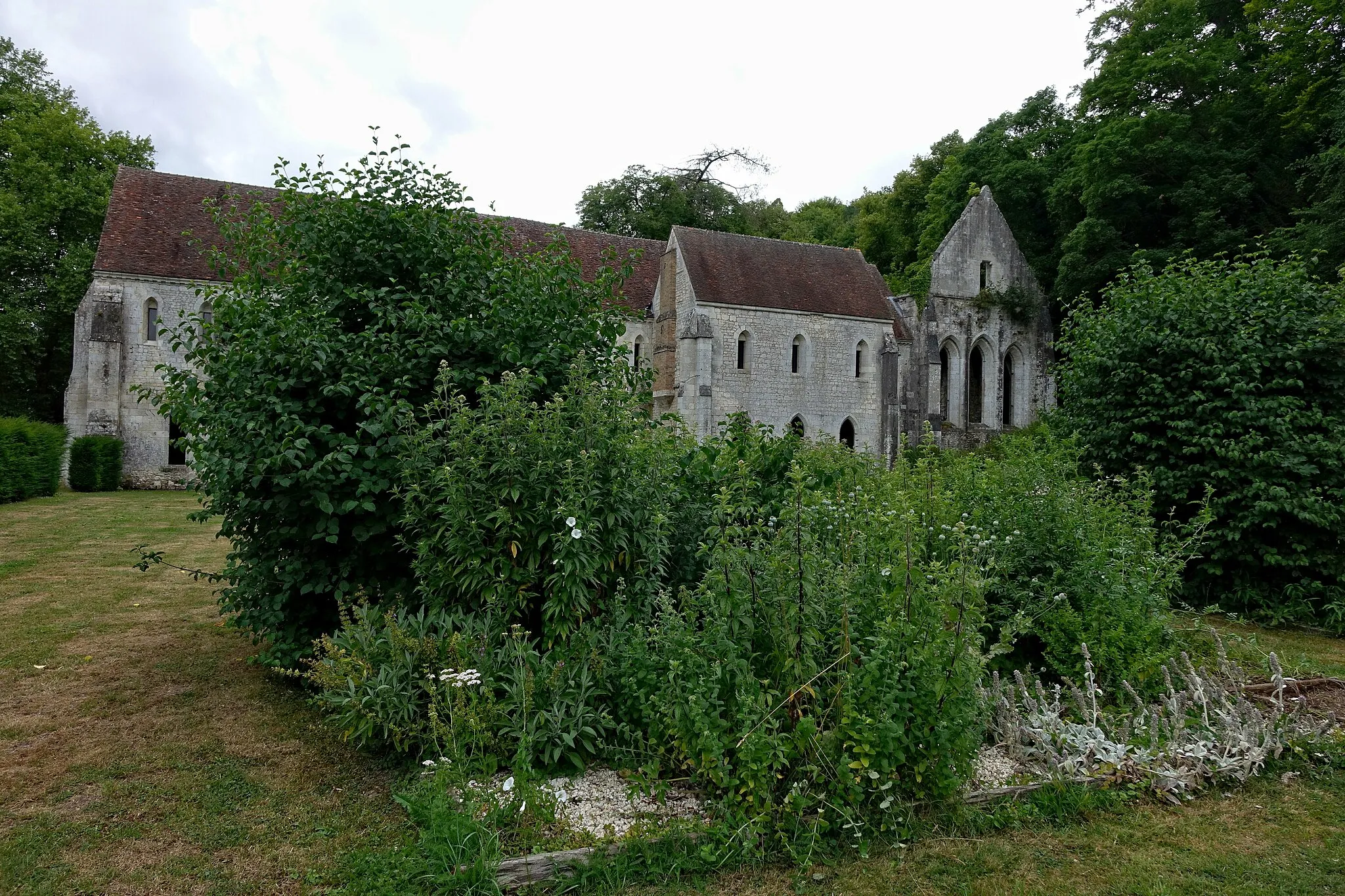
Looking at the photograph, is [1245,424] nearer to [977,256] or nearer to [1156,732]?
[1156,732]

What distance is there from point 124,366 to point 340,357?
2719 centimetres

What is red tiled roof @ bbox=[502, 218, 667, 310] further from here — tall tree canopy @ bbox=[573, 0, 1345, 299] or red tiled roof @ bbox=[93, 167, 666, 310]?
tall tree canopy @ bbox=[573, 0, 1345, 299]

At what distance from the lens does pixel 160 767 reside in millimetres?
4648

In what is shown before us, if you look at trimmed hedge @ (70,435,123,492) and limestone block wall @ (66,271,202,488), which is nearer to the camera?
trimmed hedge @ (70,435,123,492)

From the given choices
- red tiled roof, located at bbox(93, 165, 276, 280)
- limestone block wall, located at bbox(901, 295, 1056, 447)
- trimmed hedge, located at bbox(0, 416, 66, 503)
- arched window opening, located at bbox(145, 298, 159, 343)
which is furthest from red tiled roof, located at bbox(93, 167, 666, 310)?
limestone block wall, located at bbox(901, 295, 1056, 447)

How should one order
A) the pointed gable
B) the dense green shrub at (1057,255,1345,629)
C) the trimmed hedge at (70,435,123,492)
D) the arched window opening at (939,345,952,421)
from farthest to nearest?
the arched window opening at (939,345,952,421) < the pointed gable < the trimmed hedge at (70,435,123,492) < the dense green shrub at (1057,255,1345,629)

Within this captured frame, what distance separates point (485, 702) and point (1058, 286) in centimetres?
3172

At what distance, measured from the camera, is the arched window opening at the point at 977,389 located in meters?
35.3

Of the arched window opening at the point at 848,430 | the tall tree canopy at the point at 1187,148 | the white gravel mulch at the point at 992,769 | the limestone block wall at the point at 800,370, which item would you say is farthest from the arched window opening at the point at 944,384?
the white gravel mulch at the point at 992,769

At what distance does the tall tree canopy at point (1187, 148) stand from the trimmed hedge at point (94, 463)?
32887 millimetres

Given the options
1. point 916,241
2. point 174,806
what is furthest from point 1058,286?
point 174,806

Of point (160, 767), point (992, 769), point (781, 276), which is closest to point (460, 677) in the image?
point (160, 767)

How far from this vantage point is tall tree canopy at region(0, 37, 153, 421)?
30.6m

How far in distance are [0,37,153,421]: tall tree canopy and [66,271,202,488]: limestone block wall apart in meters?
6.07
